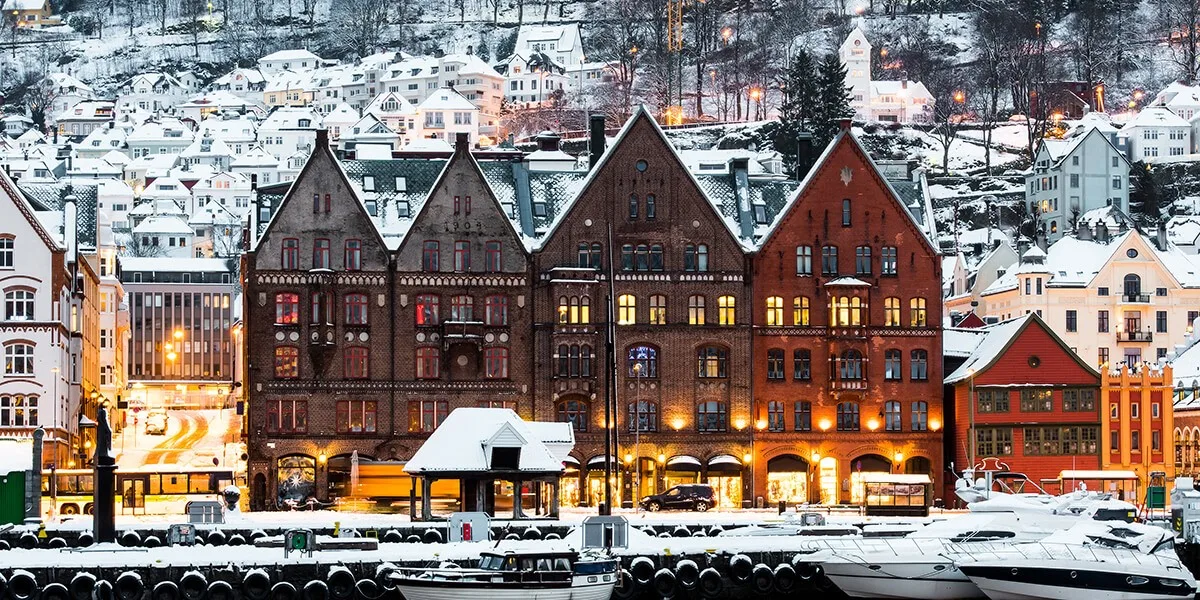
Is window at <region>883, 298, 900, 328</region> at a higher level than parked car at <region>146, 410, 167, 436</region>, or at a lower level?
higher

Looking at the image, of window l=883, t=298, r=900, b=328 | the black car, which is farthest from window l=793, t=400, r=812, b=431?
the black car

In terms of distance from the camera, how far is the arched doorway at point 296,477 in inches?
4240

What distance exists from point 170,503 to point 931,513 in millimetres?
32256

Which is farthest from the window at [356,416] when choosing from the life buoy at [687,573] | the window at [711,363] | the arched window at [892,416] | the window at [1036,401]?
the life buoy at [687,573]

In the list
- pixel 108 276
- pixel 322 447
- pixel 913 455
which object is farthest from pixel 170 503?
pixel 108 276

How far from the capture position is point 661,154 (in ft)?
368

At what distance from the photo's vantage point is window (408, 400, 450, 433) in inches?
4311

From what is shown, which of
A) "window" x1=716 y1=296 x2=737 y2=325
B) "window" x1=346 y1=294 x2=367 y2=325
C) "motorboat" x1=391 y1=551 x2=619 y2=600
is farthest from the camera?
"window" x1=716 y1=296 x2=737 y2=325

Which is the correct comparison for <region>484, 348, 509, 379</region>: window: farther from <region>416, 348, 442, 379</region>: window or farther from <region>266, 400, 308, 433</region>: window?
<region>266, 400, 308, 433</region>: window

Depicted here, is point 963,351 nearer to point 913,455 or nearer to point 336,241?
point 913,455

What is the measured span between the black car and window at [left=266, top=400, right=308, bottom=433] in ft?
53.9

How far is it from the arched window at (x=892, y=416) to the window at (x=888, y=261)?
610 centimetres

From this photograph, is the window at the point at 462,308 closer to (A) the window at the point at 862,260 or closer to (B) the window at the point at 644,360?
(B) the window at the point at 644,360

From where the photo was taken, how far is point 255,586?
7319cm
